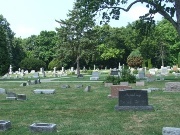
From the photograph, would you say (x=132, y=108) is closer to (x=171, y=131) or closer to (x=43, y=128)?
(x=43, y=128)

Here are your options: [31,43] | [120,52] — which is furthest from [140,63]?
[31,43]

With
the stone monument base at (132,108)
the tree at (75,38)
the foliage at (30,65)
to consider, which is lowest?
the stone monument base at (132,108)

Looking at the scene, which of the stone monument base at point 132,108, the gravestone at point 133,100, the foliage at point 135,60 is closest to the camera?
the stone monument base at point 132,108

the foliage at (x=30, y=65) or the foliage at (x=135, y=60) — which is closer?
the foliage at (x=30, y=65)

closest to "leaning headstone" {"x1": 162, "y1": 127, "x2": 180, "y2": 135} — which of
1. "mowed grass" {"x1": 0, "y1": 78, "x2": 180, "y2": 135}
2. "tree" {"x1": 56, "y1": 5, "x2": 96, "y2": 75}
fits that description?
"mowed grass" {"x1": 0, "y1": 78, "x2": 180, "y2": 135}

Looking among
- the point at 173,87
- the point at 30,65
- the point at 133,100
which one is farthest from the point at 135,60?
the point at 133,100

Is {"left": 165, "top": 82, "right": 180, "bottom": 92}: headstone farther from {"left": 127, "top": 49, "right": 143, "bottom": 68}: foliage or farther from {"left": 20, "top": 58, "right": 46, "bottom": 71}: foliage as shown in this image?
{"left": 20, "top": 58, "right": 46, "bottom": 71}: foliage

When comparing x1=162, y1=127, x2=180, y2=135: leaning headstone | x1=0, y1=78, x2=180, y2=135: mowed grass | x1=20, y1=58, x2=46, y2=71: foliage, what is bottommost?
x1=0, y1=78, x2=180, y2=135: mowed grass

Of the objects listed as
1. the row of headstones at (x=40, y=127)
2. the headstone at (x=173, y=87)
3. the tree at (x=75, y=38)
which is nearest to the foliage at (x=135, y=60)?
the tree at (x=75, y=38)

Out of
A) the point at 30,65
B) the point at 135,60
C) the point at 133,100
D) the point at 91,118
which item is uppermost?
the point at 135,60

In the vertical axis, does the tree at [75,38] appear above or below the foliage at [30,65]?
above

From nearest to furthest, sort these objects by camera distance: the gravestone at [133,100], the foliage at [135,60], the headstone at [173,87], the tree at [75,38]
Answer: the gravestone at [133,100] < the headstone at [173,87] < the tree at [75,38] < the foliage at [135,60]

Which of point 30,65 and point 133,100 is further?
point 30,65

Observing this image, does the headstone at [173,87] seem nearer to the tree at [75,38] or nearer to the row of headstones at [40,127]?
the row of headstones at [40,127]
